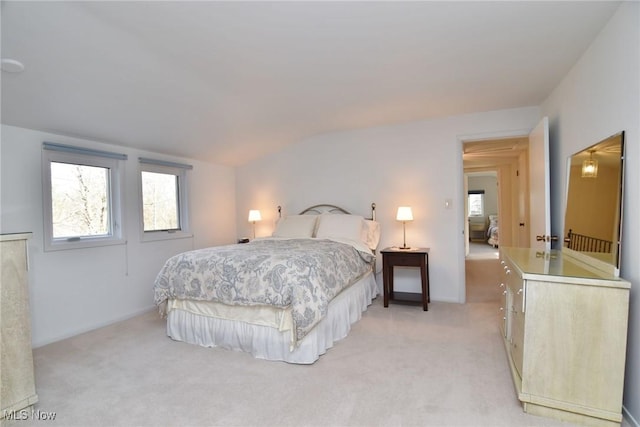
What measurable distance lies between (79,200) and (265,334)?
2.48m

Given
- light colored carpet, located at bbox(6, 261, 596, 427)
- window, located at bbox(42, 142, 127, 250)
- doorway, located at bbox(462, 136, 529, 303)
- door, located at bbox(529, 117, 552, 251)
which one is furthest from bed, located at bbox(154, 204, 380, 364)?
doorway, located at bbox(462, 136, 529, 303)

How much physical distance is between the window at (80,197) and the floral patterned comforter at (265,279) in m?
1.12

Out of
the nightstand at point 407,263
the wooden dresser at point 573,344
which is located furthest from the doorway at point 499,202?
the wooden dresser at point 573,344

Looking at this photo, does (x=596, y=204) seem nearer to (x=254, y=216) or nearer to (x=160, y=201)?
(x=254, y=216)

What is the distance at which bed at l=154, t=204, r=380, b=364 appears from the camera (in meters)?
2.62

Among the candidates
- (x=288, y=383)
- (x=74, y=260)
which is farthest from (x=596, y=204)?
(x=74, y=260)

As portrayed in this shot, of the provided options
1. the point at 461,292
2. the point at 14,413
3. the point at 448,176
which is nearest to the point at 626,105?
the point at 448,176

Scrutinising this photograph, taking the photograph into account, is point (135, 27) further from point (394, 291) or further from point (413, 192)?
point (394, 291)

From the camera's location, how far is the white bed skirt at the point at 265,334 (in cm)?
265

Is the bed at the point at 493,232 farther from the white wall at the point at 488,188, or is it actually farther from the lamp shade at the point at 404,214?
the lamp shade at the point at 404,214

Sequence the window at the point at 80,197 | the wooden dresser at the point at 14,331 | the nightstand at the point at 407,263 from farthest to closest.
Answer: the nightstand at the point at 407,263 → the window at the point at 80,197 → the wooden dresser at the point at 14,331

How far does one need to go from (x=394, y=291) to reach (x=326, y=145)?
225cm

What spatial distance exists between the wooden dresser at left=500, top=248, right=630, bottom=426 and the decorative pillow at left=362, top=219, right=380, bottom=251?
2.39 m

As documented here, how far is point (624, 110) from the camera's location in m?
1.92
